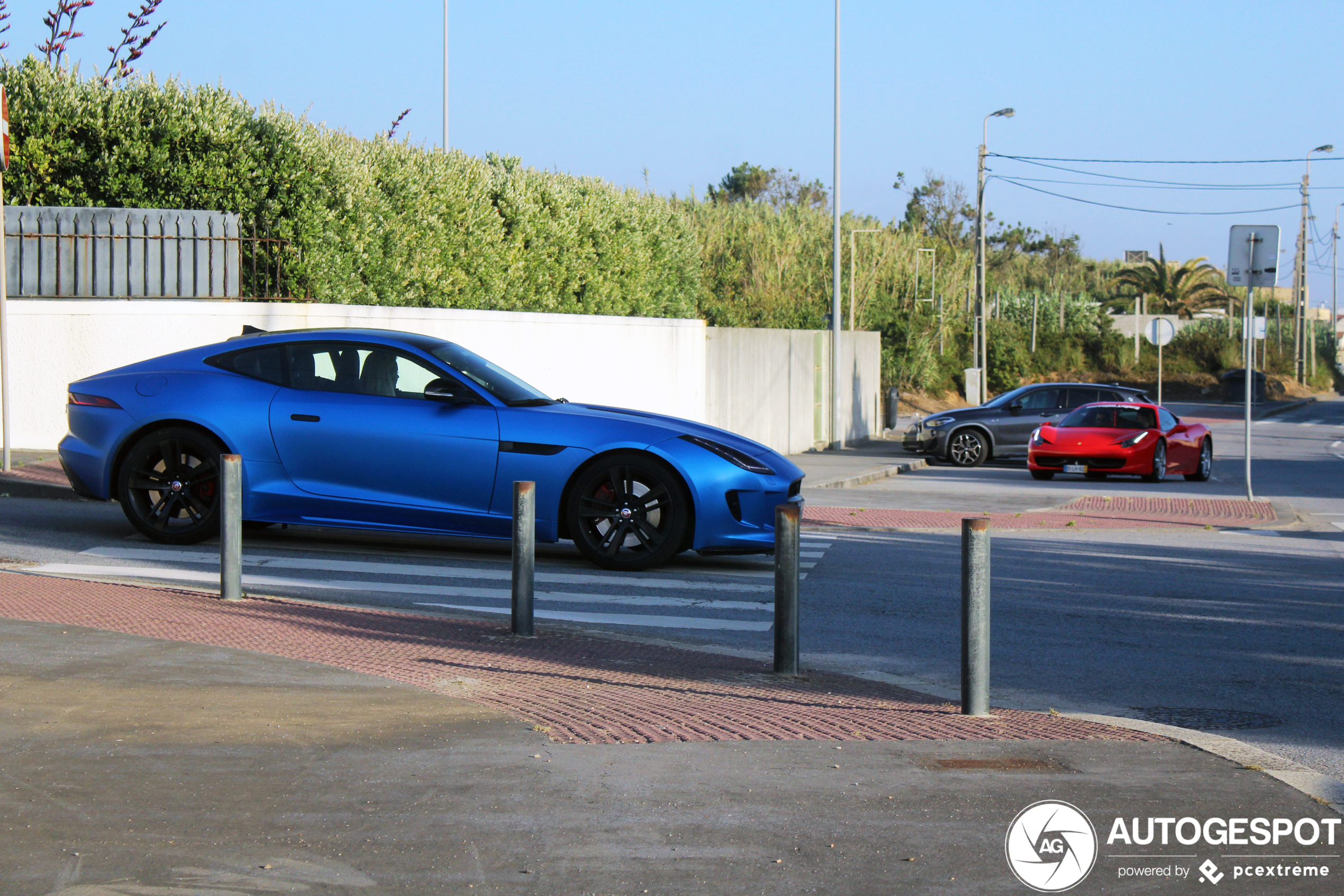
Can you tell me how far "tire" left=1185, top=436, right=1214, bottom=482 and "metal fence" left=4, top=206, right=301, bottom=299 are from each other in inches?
583

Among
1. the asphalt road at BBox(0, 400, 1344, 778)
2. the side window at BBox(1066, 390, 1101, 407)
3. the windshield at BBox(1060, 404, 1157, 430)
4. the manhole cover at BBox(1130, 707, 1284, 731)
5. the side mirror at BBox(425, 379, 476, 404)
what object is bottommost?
the manhole cover at BBox(1130, 707, 1284, 731)

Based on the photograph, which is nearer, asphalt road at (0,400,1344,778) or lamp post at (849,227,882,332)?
asphalt road at (0,400,1344,778)

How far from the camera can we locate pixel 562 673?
6.38m

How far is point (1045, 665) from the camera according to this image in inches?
285

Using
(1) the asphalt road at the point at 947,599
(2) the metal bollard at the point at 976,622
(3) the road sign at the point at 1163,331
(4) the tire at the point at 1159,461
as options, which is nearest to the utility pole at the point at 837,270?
(4) the tire at the point at 1159,461

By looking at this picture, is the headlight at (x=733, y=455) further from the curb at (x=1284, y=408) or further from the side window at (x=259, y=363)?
the curb at (x=1284, y=408)

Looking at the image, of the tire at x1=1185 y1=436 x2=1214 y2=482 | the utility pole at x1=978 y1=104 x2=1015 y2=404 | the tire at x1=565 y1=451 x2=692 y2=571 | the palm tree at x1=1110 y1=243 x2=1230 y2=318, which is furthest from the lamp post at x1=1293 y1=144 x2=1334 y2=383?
the tire at x1=565 y1=451 x2=692 y2=571

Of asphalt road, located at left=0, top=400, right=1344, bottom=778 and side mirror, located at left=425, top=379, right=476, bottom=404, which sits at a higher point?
side mirror, located at left=425, top=379, right=476, bottom=404

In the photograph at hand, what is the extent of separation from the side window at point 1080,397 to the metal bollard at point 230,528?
1965cm

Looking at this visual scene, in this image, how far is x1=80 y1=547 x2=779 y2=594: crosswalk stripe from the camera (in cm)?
917

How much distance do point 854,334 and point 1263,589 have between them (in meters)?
19.9

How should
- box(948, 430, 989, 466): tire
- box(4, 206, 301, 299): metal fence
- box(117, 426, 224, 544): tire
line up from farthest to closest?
box(948, 430, 989, 466): tire < box(4, 206, 301, 299): metal fence < box(117, 426, 224, 544): tire

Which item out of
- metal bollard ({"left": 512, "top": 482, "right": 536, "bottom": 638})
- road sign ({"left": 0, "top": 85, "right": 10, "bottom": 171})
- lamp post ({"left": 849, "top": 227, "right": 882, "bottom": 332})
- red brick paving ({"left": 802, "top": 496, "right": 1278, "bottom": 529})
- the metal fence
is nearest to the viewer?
metal bollard ({"left": 512, "top": 482, "right": 536, "bottom": 638})

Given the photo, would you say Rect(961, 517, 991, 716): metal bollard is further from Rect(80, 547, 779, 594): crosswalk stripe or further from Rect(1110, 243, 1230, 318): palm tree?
Rect(1110, 243, 1230, 318): palm tree
